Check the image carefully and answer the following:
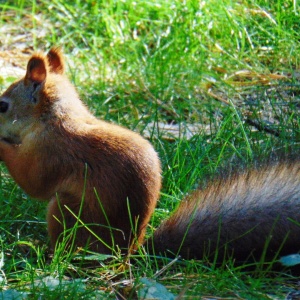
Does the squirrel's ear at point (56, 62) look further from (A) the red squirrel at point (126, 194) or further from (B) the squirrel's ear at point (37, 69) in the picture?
(A) the red squirrel at point (126, 194)

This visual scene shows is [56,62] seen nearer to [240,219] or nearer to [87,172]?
[87,172]

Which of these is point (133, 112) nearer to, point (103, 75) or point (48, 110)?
point (103, 75)

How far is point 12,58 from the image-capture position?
5727 millimetres

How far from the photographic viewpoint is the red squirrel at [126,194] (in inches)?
Answer: 111

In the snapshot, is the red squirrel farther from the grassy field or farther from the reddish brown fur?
the grassy field

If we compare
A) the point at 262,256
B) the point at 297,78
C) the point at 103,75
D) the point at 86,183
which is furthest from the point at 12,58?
the point at 262,256

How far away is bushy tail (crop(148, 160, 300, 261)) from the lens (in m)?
2.75

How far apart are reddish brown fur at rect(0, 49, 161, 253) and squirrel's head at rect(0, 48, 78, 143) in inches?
0.6

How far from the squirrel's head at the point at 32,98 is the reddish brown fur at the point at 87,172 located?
2 cm

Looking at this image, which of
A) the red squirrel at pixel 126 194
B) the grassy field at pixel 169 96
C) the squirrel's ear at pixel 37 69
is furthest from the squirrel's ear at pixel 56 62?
the grassy field at pixel 169 96

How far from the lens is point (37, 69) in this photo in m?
3.38

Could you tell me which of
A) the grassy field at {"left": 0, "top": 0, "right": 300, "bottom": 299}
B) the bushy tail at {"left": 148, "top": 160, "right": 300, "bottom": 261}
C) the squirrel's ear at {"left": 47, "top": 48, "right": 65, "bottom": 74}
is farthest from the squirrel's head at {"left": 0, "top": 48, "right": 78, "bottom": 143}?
the bushy tail at {"left": 148, "top": 160, "right": 300, "bottom": 261}

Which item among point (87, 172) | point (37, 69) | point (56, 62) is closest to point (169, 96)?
point (56, 62)

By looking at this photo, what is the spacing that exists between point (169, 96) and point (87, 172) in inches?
75.8
